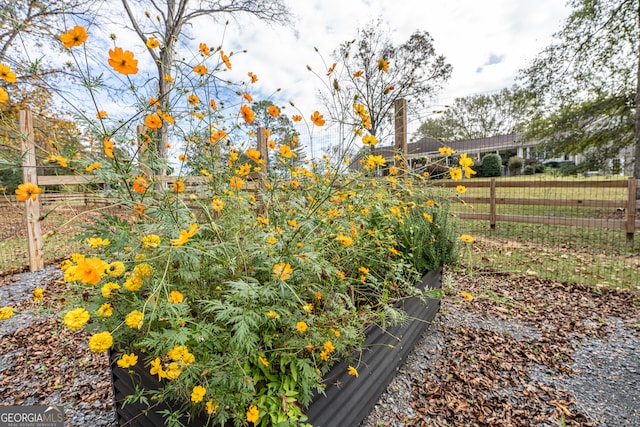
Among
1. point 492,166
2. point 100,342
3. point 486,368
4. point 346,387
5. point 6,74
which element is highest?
point 492,166

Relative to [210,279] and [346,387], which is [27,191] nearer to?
[210,279]

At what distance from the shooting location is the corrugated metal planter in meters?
1.02

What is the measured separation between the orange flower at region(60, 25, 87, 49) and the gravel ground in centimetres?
78

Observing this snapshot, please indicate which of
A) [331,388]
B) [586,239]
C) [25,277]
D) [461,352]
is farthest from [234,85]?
[586,239]

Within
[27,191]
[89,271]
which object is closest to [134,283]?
[89,271]

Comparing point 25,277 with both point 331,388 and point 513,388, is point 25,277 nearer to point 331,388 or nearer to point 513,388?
point 331,388

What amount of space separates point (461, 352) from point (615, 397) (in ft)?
2.39

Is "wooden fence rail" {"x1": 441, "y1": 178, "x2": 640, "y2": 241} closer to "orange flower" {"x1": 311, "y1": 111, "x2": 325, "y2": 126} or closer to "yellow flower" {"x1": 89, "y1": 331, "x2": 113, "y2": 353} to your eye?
"orange flower" {"x1": 311, "y1": 111, "x2": 325, "y2": 126}

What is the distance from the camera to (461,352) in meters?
1.91

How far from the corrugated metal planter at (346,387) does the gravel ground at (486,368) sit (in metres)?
0.16

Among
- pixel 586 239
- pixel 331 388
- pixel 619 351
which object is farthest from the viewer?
pixel 586 239

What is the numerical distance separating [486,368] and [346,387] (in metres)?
1.10

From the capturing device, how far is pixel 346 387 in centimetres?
116

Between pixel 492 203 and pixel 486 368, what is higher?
pixel 492 203
